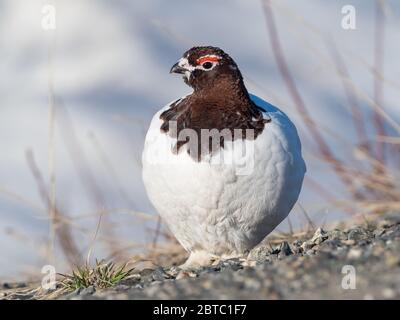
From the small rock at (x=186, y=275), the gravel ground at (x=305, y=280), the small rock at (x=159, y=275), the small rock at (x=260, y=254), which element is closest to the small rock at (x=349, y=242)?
the gravel ground at (x=305, y=280)

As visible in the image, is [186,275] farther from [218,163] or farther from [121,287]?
[218,163]

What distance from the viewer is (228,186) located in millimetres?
4617

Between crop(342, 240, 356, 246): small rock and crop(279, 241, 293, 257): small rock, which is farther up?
crop(342, 240, 356, 246): small rock

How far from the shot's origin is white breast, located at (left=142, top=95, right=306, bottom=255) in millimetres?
4598

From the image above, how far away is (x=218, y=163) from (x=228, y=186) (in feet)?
0.40

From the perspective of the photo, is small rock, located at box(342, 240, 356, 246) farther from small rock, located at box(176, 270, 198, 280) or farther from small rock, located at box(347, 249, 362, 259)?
small rock, located at box(176, 270, 198, 280)

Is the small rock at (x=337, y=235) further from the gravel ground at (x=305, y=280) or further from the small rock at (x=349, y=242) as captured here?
the gravel ground at (x=305, y=280)

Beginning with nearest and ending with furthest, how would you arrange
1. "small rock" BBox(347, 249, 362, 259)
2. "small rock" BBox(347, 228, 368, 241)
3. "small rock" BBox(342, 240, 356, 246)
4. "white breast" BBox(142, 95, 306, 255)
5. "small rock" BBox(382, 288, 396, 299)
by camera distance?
"small rock" BBox(382, 288, 396, 299) → "small rock" BBox(347, 249, 362, 259) → "small rock" BBox(342, 240, 356, 246) → "white breast" BBox(142, 95, 306, 255) → "small rock" BBox(347, 228, 368, 241)

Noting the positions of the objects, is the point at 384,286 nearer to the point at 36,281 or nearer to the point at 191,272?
the point at 191,272

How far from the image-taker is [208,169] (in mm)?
4586

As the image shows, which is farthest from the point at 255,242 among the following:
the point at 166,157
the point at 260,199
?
the point at 166,157

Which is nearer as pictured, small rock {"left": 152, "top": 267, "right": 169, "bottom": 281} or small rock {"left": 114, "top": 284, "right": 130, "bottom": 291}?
small rock {"left": 114, "top": 284, "right": 130, "bottom": 291}

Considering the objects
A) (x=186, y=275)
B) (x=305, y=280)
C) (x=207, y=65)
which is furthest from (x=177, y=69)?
(x=305, y=280)

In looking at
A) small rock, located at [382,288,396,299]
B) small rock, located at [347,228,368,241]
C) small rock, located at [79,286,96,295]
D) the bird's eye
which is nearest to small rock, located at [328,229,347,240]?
small rock, located at [347,228,368,241]
